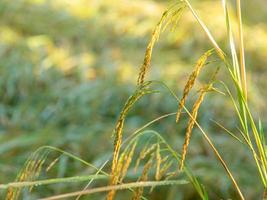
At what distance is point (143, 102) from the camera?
3.12m

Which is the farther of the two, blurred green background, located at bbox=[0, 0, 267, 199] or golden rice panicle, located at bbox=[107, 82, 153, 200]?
blurred green background, located at bbox=[0, 0, 267, 199]

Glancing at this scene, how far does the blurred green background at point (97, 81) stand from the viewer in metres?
2.48

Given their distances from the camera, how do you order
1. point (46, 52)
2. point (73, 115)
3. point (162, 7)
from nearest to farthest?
1. point (73, 115)
2. point (46, 52)
3. point (162, 7)

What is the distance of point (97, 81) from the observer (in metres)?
3.26

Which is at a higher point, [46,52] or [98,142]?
[46,52]

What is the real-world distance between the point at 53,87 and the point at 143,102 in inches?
17.9

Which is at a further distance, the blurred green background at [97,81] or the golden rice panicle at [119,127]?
the blurred green background at [97,81]

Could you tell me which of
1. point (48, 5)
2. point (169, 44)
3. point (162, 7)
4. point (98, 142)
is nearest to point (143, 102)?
point (98, 142)

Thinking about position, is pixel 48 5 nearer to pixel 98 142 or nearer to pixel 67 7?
pixel 67 7

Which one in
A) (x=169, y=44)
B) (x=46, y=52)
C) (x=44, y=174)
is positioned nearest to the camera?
(x=44, y=174)

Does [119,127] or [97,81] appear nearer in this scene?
[119,127]

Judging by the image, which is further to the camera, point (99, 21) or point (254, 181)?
point (99, 21)

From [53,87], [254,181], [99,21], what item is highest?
[99,21]

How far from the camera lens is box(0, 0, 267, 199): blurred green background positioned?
8.14 ft
